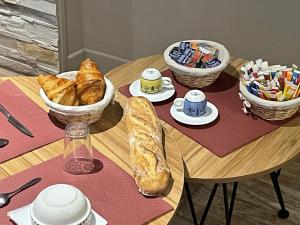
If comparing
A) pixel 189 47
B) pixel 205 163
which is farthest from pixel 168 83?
pixel 205 163

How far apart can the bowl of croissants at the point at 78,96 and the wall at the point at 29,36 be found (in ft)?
4.55

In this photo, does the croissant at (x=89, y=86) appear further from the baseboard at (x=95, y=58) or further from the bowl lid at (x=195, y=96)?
the baseboard at (x=95, y=58)

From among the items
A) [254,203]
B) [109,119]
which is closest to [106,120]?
[109,119]

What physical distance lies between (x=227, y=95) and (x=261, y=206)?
675 millimetres

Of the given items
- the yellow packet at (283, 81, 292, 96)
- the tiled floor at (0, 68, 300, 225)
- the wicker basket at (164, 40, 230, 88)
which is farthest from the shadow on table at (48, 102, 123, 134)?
the tiled floor at (0, 68, 300, 225)

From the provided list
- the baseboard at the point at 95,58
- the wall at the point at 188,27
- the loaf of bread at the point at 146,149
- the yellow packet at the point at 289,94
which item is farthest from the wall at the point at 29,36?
the yellow packet at the point at 289,94

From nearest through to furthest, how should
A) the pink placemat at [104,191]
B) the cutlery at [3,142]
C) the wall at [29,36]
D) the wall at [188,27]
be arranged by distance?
the pink placemat at [104,191] < the cutlery at [3,142] < the wall at [188,27] < the wall at [29,36]

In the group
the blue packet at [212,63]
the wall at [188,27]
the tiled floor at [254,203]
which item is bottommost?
the tiled floor at [254,203]

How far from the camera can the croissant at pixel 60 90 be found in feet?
4.73

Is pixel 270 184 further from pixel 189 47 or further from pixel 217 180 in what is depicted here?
pixel 217 180

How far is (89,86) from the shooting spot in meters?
1.47

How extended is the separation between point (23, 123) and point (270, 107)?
2.38ft

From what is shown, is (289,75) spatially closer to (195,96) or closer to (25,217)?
(195,96)

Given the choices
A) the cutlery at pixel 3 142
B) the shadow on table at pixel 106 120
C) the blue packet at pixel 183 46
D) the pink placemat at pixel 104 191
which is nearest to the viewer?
the pink placemat at pixel 104 191
